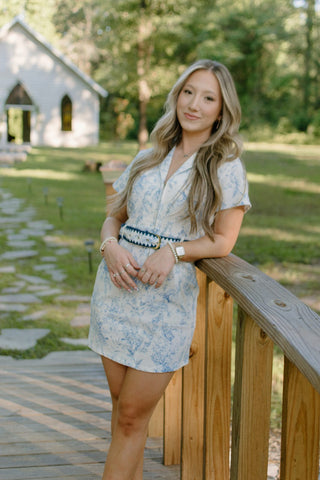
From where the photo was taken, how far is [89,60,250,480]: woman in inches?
84.3

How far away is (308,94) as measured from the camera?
1508 inches

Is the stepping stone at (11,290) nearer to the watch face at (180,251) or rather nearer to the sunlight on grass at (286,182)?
the watch face at (180,251)

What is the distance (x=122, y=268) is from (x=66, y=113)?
1142 inches

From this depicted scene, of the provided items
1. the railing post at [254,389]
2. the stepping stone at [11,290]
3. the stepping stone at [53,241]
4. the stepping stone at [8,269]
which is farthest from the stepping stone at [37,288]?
the railing post at [254,389]

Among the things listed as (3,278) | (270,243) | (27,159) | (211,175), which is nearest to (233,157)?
(211,175)

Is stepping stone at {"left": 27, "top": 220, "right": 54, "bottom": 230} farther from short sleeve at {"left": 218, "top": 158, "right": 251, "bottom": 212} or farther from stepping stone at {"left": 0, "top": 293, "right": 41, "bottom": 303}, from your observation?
short sleeve at {"left": 218, "top": 158, "right": 251, "bottom": 212}

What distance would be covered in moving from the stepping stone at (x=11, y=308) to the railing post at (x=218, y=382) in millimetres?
3763

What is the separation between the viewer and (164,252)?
213 cm

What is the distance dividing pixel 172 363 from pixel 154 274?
0.32m

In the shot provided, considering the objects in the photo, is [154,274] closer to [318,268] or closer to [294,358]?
[294,358]

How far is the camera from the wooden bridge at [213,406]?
1.52m

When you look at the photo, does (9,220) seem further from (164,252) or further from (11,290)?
(164,252)

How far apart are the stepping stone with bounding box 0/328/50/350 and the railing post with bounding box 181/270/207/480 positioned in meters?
2.45

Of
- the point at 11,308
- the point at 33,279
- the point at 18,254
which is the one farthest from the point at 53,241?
the point at 11,308
